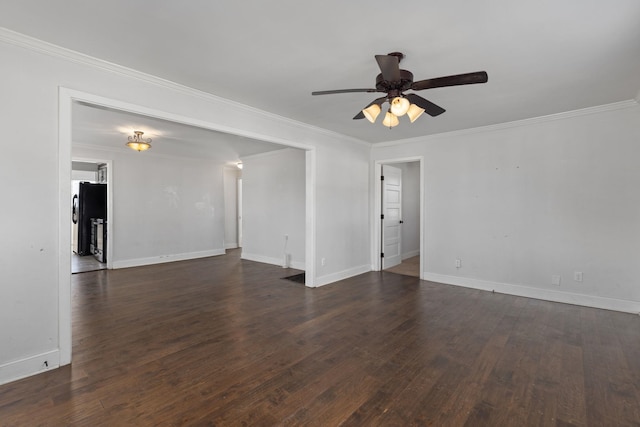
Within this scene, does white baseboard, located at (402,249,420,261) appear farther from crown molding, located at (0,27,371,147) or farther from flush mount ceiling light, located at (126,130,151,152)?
flush mount ceiling light, located at (126,130,151,152)

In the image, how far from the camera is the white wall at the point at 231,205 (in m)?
9.17

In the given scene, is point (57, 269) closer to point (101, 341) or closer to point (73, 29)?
point (101, 341)

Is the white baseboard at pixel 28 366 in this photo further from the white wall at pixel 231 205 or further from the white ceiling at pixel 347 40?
the white wall at pixel 231 205

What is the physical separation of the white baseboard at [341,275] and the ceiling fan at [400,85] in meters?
2.93

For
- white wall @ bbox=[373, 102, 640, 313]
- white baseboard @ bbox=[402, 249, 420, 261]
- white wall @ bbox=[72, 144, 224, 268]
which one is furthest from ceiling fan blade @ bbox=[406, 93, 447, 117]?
white wall @ bbox=[72, 144, 224, 268]

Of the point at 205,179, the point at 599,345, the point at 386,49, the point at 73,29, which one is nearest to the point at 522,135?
the point at 599,345

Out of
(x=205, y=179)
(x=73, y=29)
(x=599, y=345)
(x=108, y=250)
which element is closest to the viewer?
(x=73, y=29)

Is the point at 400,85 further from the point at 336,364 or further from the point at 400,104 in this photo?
the point at 336,364

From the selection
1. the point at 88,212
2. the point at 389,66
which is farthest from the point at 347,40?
the point at 88,212

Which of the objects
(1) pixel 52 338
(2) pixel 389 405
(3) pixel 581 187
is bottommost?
(2) pixel 389 405

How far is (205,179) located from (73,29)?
18.9 ft

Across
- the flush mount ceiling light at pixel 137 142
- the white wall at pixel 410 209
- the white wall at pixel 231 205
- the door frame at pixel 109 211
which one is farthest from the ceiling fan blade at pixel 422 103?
the white wall at pixel 231 205

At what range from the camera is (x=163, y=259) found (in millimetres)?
6984

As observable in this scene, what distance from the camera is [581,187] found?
399 cm
